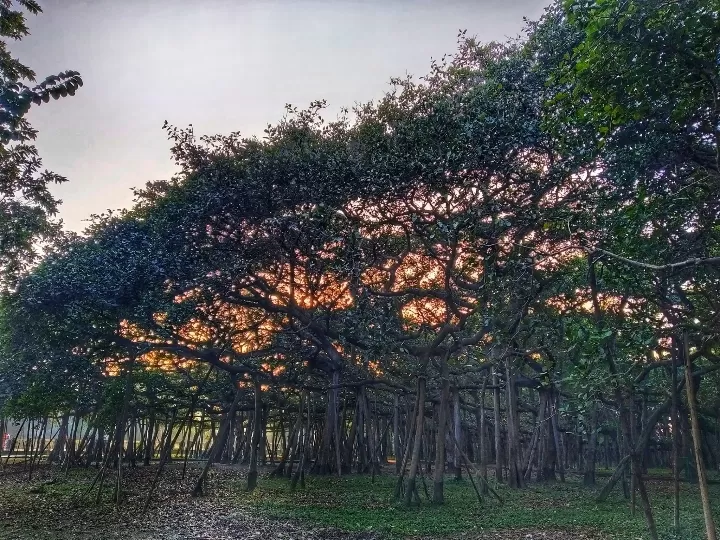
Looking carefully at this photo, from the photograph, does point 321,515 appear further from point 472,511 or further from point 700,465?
point 700,465

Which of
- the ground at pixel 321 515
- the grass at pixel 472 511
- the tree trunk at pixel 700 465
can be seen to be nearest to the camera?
the tree trunk at pixel 700 465

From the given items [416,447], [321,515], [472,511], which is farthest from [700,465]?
[416,447]

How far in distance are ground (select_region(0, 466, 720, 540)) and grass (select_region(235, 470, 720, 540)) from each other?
0.02 m

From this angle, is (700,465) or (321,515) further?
(321,515)

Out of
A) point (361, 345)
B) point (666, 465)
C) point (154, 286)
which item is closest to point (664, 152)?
point (361, 345)

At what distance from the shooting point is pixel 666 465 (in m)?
30.4

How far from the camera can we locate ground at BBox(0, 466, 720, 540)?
8.95 metres

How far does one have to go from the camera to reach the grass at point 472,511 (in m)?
9.40

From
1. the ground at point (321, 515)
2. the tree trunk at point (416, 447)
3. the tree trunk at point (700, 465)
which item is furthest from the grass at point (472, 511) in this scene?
the tree trunk at point (700, 465)

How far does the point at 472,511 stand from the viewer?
11.5 metres

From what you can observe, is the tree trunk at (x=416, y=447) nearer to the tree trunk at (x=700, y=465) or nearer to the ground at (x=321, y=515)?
the ground at (x=321, y=515)

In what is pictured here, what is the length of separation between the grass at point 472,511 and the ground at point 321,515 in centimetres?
2

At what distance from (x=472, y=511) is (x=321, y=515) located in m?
3.18

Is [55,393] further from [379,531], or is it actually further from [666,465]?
[666,465]
